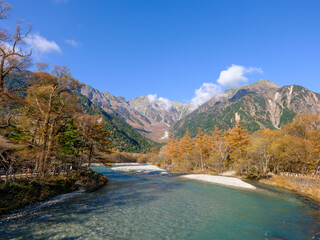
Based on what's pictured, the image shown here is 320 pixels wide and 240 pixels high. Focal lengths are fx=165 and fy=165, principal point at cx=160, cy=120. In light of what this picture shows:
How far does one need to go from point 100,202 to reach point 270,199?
74.1ft

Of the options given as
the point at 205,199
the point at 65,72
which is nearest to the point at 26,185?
the point at 65,72

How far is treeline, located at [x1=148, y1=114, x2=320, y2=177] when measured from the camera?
37000 millimetres

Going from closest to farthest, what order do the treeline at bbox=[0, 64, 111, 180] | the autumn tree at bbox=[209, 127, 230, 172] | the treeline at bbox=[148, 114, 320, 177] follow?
the treeline at bbox=[0, 64, 111, 180] < the treeline at bbox=[148, 114, 320, 177] < the autumn tree at bbox=[209, 127, 230, 172]

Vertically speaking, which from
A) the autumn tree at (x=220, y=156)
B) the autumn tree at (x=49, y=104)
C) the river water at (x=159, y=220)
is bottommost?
the river water at (x=159, y=220)

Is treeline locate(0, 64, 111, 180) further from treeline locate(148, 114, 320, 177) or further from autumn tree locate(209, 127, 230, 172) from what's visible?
autumn tree locate(209, 127, 230, 172)

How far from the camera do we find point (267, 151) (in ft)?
134

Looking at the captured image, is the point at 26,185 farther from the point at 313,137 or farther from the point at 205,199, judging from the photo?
the point at 313,137

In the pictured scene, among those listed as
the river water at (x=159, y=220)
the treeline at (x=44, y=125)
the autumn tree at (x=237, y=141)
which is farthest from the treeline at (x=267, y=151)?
the treeline at (x=44, y=125)

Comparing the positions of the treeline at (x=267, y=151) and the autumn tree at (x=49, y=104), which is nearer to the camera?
the autumn tree at (x=49, y=104)

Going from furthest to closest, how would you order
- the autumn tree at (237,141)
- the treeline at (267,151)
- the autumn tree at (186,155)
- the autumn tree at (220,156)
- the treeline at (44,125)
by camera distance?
the autumn tree at (186,155) < the autumn tree at (220,156) < the autumn tree at (237,141) < the treeline at (267,151) < the treeline at (44,125)

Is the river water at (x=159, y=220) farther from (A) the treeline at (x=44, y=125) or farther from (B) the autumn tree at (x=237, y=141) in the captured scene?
(B) the autumn tree at (x=237, y=141)

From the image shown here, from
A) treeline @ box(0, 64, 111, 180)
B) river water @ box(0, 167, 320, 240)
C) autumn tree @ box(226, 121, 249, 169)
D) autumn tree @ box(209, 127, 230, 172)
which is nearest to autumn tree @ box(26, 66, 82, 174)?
treeline @ box(0, 64, 111, 180)

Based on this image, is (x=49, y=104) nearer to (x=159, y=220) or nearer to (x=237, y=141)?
(x=159, y=220)

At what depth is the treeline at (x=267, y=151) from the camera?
37.0 m
